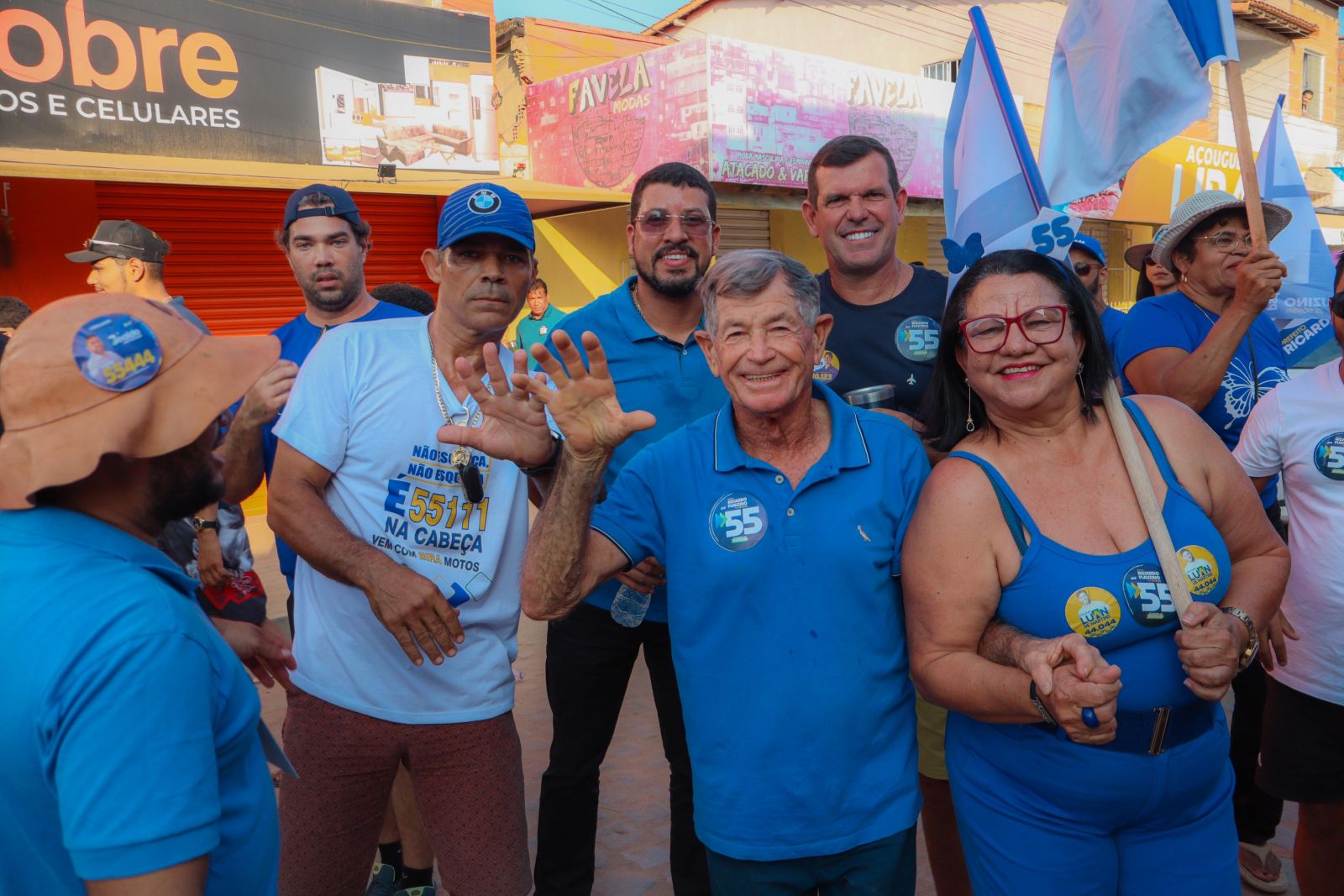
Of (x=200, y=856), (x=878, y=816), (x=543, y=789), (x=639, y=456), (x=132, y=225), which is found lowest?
(x=543, y=789)

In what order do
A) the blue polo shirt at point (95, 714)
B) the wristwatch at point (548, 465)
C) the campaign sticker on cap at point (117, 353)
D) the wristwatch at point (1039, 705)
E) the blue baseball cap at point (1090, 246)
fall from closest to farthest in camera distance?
1. the blue polo shirt at point (95, 714)
2. the campaign sticker on cap at point (117, 353)
3. the wristwatch at point (1039, 705)
4. the wristwatch at point (548, 465)
5. the blue baseball cap at point (1090, 246)

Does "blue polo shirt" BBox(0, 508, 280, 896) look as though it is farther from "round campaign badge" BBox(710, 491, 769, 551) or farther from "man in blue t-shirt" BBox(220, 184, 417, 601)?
"man in blue t-shirt" BBox(220, 184, 417, 601)

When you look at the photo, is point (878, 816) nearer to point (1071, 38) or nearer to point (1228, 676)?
point (1228, 676)

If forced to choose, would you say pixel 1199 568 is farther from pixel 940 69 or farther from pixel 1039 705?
pixel 940 69

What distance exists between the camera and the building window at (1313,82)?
25.0 meters

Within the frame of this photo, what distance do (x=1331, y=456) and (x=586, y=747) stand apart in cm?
242

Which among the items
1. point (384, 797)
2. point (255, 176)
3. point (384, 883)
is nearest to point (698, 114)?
point (255, 176)

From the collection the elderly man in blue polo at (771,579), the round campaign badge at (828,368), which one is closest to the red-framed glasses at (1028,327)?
the elderly man in blue polo at (771,579)

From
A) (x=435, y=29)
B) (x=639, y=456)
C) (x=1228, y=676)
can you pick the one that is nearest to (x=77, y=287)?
(x=435, y=29)

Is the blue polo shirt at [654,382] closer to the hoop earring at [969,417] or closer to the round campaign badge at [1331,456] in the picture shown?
the hoop earring at [969,417]

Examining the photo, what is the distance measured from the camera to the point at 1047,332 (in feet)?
7.11

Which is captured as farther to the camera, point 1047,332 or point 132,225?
point 132,225

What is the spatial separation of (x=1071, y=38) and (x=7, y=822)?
3272 millimetres

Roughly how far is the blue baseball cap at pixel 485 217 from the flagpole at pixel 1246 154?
77.7 inches
